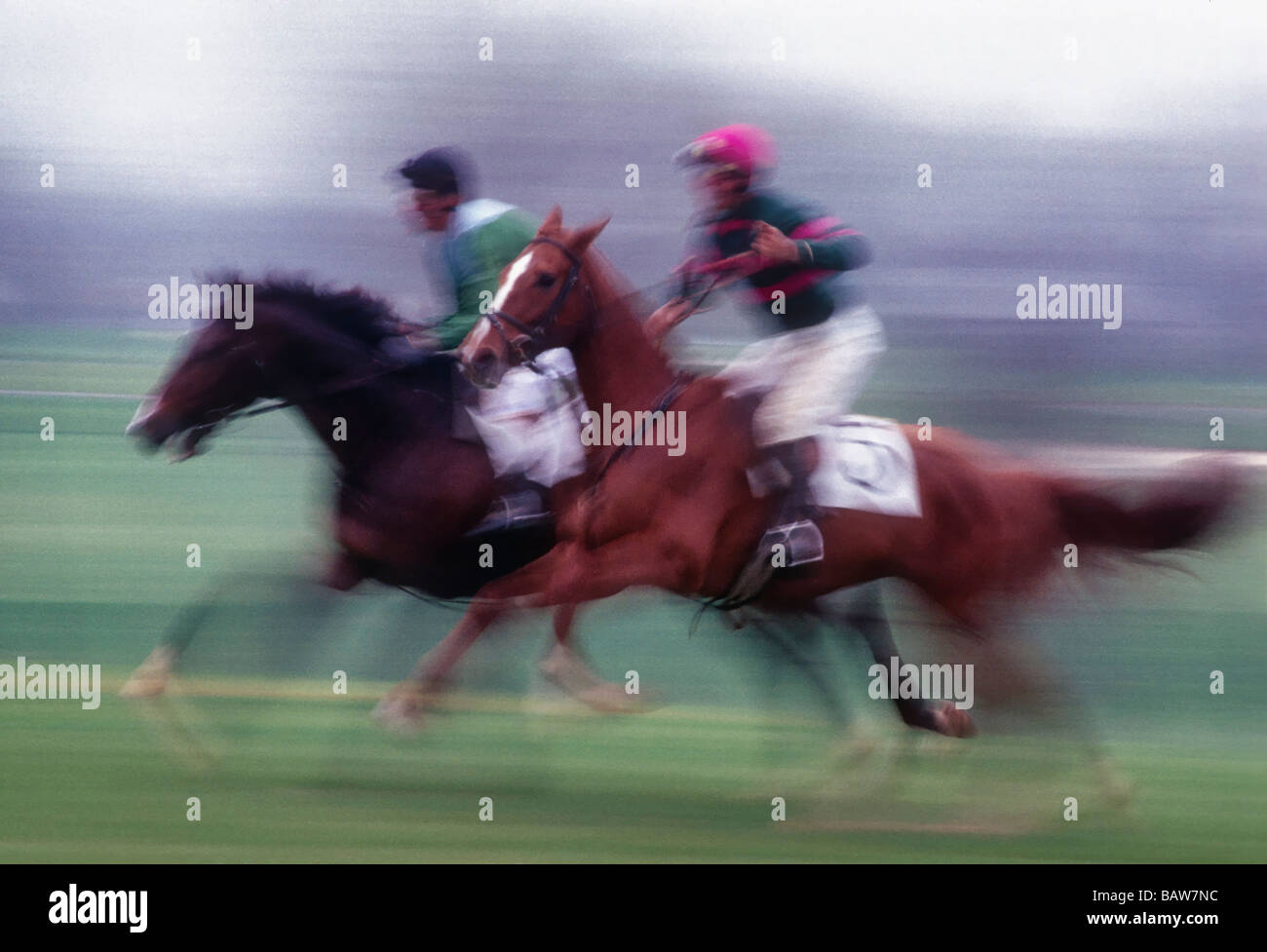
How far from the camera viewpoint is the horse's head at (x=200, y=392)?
416 cm

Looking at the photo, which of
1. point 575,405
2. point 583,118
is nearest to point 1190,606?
point 575,405

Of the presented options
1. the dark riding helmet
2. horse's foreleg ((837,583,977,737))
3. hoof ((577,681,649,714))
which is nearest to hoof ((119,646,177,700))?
hoof ((577,681,649,714))

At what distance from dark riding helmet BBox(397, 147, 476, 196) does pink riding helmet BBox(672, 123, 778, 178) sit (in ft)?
1.96

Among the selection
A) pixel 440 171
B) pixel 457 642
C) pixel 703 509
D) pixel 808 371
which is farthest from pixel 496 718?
pixel 440 171

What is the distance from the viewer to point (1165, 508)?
429cm

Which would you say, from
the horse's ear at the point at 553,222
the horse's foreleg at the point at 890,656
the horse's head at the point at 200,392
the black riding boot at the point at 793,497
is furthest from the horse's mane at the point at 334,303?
the horse's foreleg at the point at 890,656

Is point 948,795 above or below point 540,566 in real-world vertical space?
below

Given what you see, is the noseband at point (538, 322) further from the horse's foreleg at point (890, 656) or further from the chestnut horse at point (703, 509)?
the horse's foreleg at point (890, 656)

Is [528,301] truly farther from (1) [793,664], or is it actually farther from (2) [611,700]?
(1) [793,664]

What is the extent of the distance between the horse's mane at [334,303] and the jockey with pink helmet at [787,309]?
0.78 metres
